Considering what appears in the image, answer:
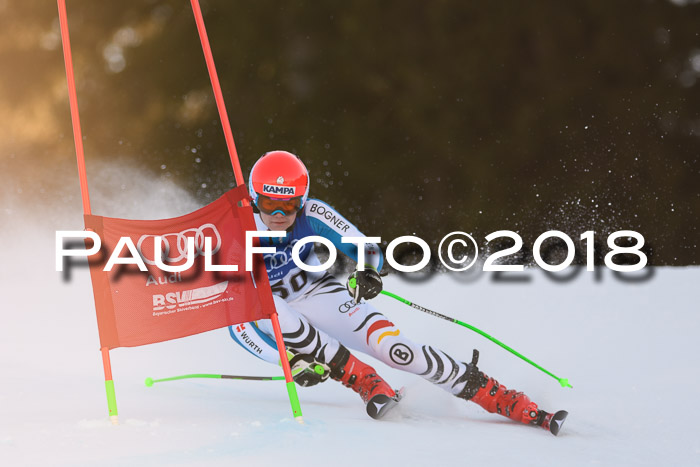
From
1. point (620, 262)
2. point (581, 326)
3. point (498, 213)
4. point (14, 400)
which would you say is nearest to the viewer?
point (14, 400)

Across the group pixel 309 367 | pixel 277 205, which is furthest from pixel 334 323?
pixel 277 205

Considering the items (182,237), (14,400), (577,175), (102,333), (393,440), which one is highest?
(577,175)

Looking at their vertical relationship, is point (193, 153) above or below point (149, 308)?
above

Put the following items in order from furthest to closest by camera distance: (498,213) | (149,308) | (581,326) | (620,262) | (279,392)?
(620,262) → (498,213) → (581,326) → (279,392) → (149,308)

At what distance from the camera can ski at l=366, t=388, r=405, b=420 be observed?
12.4 ft

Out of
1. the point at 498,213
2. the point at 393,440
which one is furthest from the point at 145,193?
the point at 393,440

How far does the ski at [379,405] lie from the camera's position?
3.78 m

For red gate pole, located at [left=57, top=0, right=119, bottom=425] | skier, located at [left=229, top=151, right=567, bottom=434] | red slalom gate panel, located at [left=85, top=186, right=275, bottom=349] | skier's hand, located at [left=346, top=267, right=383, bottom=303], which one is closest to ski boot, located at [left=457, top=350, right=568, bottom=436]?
skier, located at [left=229, top=151, right=567, bottom=434]

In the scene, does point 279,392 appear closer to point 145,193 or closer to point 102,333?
point 102,333

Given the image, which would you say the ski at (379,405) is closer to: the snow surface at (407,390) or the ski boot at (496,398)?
the snow surface at (407,390)

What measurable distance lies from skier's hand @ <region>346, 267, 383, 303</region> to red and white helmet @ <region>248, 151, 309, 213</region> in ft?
1.63

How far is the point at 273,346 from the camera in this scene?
168 inches

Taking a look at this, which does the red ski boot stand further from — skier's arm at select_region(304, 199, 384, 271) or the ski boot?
skier's arm at select_region(304, 199, 384, 271)

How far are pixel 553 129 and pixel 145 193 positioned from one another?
5.33m
